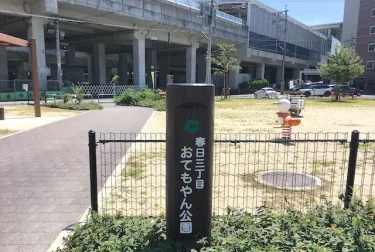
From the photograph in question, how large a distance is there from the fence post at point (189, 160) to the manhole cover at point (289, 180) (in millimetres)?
2796

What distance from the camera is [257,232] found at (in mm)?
3662

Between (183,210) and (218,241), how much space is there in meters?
0.54

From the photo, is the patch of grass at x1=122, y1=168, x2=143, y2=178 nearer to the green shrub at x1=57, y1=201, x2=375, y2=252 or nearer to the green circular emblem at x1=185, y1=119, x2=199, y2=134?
the green shrub at x1=57, y1=201, x2=375, y2=252

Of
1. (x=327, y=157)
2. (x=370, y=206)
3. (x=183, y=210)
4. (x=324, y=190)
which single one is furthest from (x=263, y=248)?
(x=327, y=157)

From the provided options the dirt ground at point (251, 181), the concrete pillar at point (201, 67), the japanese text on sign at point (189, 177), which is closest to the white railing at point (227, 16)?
the concrete pillar at point (201, 67)

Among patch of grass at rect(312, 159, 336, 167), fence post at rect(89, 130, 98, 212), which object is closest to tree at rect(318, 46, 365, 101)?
patch of grass at rect(312, 159, 336, 167)

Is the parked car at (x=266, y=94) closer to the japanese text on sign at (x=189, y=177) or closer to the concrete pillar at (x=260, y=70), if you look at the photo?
the concrete pillar at (x=260, y=70)

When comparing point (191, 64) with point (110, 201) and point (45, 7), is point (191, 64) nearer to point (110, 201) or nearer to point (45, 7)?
point (45, 7)

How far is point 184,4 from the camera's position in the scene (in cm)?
3966

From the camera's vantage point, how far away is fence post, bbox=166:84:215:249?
317 cm

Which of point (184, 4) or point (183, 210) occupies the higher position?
point (184, 4)

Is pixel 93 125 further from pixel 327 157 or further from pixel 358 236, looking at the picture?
pixel 358 236

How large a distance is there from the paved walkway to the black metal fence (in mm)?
478

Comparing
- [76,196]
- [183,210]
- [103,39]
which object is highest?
[103,39]
